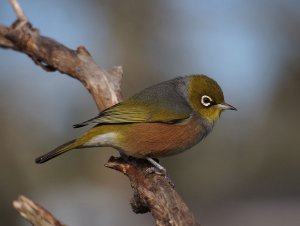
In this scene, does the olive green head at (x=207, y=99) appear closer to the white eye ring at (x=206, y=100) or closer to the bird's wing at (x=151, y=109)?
the white eye ring at (x=206, y=100)

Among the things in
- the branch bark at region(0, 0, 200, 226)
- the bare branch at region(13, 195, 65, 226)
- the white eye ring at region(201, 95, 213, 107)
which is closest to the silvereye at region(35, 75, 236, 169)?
the white eye ring at region(201, 95, 213, 107)

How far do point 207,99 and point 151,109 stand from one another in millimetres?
887

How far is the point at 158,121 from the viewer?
23.6 feet

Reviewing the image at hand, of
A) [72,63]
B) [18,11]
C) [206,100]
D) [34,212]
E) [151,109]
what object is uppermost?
[18,11]

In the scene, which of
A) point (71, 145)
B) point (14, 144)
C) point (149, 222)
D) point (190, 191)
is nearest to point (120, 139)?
point (71, 145)

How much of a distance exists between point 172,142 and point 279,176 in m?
14.1

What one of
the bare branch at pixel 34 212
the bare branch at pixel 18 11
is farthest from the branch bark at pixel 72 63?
the bare branch at pixel 34 212

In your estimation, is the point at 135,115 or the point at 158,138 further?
the point at 135,115

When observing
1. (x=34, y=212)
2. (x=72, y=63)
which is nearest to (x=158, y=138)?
(x=72, y=63)

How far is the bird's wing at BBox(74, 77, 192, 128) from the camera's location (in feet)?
23.0

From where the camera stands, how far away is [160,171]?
21.9 ft

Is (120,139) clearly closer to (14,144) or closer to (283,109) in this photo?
(14,144)

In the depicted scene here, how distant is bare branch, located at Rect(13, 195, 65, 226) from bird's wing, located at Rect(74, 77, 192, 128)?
2181mm

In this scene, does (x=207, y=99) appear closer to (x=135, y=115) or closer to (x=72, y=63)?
(x=135, y=115)
